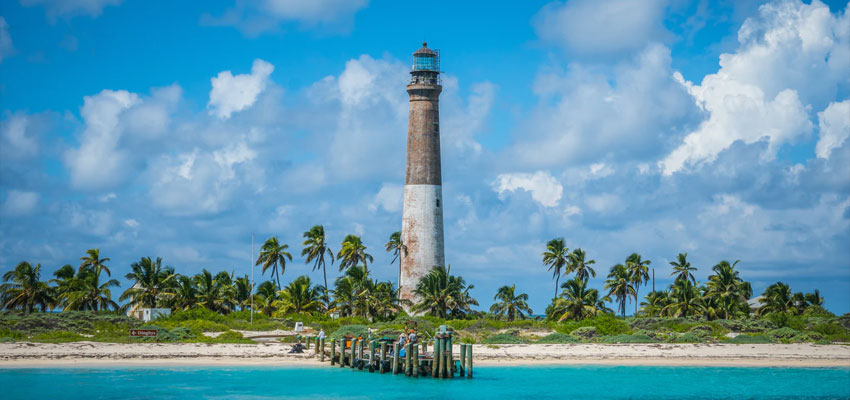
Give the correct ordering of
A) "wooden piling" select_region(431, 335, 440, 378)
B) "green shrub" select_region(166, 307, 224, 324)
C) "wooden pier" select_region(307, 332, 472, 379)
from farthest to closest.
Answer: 1. "green shrub" select_region(166, 307, 224, 324)
2. "wooden pier" select_region(307, 332, 472, 379)
3. "wooden piling" select_region(431, 335, 440, 378)

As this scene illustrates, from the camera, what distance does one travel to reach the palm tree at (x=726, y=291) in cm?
6656

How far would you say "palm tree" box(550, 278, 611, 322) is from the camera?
62.4m

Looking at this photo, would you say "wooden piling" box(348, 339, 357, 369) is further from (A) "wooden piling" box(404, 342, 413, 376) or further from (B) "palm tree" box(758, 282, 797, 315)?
(B) "palm tree" box(758, 282, 797, 315)

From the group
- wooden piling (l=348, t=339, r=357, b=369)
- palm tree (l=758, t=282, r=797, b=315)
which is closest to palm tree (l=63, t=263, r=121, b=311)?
wooden piling (l=348, t=339, r=357, b=369)

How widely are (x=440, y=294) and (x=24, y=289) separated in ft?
92.6

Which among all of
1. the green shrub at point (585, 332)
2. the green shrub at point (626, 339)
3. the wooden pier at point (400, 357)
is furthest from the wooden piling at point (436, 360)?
the green shrub at point (585, 332)

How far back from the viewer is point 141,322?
55875 millimetres

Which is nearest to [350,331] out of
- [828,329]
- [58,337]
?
[58,337]

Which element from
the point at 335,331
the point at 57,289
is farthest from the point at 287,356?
the point at 57,289

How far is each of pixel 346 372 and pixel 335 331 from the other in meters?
12.6

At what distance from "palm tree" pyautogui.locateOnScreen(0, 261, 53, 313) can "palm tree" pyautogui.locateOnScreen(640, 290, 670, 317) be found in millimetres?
44823

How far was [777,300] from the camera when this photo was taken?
237 ft

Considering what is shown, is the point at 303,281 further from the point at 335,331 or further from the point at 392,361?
the point at 392,361

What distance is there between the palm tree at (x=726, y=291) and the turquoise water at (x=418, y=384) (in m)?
20.4
